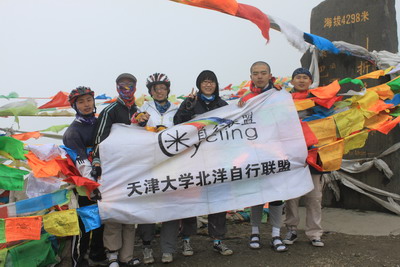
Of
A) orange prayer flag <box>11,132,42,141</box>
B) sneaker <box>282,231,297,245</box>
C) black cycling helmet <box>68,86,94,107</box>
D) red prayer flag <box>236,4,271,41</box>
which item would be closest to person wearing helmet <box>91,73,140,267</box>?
black cycling helmet <box>68,86,94,107</box>

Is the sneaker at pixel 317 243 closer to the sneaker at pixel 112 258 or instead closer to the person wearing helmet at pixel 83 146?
the sneaker at pixel 112 258

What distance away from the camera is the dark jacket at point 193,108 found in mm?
3766

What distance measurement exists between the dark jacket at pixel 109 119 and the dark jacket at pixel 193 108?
48 cm

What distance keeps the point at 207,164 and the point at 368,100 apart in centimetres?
197

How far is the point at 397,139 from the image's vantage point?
5.23 metres

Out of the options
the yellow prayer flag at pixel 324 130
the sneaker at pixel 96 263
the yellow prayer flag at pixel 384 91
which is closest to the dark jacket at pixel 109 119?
the sneaker at pixel 96 263

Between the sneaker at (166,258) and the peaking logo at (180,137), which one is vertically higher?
the peaking logo at (180,137)

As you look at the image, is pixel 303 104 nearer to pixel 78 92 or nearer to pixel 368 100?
pixel 368 100

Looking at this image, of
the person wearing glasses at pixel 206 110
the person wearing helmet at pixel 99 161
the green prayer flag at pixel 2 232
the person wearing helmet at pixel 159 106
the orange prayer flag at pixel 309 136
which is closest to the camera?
the green prayer flag at pixel 2 232

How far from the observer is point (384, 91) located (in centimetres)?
436

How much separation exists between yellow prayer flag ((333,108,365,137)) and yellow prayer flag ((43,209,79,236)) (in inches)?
110

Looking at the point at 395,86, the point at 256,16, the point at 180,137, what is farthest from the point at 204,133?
the point at 395,86

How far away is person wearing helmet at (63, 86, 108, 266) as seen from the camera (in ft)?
11.6

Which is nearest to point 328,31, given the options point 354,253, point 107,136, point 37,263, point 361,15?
point 361,15
